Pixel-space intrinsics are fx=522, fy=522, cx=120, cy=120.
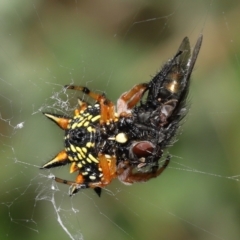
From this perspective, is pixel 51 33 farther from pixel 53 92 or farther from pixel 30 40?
pixel 53 92

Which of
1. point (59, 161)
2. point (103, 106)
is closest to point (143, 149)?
point (103, 106)

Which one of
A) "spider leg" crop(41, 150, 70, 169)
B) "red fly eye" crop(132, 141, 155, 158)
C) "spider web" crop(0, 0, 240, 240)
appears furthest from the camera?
"spider web" crop(0, 0, 240, 240)

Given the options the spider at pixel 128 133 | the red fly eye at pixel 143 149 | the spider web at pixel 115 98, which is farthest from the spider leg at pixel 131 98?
the spider web at pixel 115 98

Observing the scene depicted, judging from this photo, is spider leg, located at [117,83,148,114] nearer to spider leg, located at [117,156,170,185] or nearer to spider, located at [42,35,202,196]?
spider, located at [42,35,202,196]

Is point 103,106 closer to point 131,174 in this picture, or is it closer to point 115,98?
point 131,174

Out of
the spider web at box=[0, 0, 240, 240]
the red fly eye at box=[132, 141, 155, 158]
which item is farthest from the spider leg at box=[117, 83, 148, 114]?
the spider web at box=[0, 0, 240, 240]

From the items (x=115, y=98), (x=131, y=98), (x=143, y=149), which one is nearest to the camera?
(x=143, y=149)
